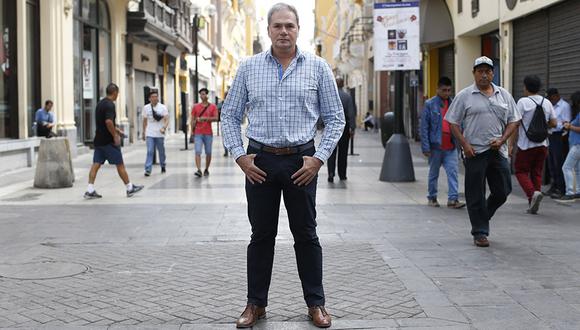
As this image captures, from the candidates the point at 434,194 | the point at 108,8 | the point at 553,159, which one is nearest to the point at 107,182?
the point at 434,194

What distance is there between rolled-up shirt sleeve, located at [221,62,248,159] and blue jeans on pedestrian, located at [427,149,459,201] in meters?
6.30

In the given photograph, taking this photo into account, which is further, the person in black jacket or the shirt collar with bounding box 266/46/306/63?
the person in black jacket

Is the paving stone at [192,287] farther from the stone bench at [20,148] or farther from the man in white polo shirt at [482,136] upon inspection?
the stone bench at [20,148]

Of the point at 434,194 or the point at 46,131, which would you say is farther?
the point at 46,131

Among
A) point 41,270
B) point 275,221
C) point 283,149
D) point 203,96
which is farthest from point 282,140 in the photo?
point 203,96

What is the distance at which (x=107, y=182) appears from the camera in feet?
46.7

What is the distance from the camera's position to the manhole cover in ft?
20.7

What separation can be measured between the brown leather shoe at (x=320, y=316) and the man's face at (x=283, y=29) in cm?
160

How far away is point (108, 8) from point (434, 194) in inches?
721

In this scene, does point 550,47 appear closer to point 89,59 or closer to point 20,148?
point 20,148

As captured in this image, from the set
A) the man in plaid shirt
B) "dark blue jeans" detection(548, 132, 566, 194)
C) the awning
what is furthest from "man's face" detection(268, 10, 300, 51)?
the awning

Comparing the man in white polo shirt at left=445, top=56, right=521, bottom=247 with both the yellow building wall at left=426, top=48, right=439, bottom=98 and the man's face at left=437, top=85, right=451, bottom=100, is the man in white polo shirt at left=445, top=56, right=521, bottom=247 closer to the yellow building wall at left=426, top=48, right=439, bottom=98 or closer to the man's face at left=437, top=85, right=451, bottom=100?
the man's face at left=437, top=85, right=451, bottom=100

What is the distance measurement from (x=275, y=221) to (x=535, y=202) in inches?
232

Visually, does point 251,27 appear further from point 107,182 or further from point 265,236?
point 265,236
